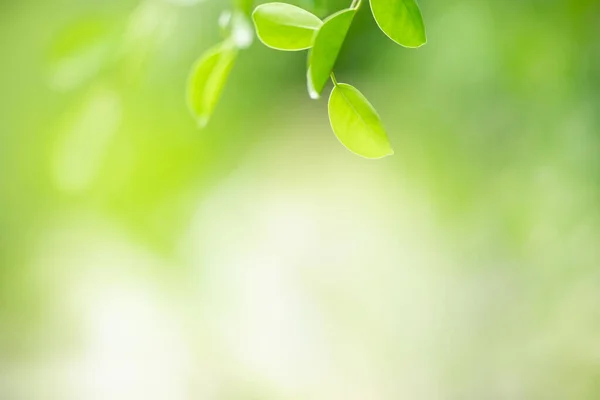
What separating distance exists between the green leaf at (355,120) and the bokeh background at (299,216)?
342 millimetres

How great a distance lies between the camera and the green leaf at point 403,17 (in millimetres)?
357

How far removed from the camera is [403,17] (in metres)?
0.36

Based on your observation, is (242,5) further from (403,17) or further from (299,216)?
(299,216)

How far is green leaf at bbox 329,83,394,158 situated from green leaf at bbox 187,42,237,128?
0.09m

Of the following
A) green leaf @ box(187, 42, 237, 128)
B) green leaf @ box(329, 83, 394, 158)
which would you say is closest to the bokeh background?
green leaf @ box(187, 42, 237, 128)

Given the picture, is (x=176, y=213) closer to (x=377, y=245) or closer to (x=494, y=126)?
(x=377, y=245)

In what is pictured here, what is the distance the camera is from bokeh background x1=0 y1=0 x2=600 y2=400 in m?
0.73

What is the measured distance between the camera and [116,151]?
92cm

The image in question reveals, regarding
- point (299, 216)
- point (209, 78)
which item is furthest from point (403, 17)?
point (299, 216)

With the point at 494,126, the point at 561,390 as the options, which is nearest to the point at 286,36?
the point at 494,126

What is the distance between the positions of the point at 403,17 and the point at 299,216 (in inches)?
20.9

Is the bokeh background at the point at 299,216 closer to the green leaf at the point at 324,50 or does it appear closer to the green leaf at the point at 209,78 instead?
the green leaf at the point at 209,78

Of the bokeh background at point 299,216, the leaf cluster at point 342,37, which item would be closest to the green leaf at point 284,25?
the leaf cluster at point 342,37

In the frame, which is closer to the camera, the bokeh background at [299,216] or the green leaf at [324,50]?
Answer: the green leaf at [324,50]
